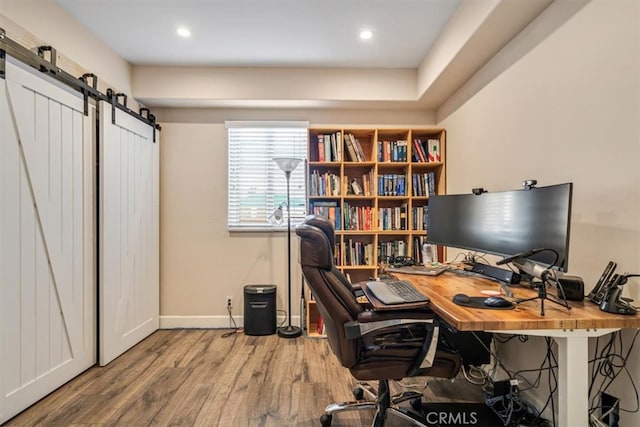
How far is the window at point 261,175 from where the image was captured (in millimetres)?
3623

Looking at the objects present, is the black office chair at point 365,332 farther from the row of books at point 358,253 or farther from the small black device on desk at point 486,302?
the row of books at point 358,253

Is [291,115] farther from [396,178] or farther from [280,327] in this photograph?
[280,327]

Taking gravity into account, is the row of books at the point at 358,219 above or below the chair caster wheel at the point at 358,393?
above

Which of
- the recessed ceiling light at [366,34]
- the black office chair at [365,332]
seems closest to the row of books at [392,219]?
the recessed ceiling light at [366,34]

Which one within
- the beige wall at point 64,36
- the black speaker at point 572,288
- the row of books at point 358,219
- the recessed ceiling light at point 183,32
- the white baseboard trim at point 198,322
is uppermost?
the recessed ceiling light at point 183,32

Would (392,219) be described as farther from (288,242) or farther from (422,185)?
(288,242)

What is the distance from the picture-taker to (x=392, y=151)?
3412 millimetres

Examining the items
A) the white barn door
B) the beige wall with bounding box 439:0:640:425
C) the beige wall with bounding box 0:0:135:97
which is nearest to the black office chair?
the beige wall with bounding box 439:0:640:425

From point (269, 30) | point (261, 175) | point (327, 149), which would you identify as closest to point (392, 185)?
point (327, 149)

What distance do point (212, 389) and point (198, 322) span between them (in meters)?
1.39

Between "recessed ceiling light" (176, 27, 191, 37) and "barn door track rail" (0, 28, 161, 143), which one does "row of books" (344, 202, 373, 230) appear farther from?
"barn door track rail" (0, 28, 161, 143)

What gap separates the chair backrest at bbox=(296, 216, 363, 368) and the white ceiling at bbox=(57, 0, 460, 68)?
176 cm

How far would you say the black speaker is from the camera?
1.43m

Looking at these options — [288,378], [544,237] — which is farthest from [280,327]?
[544,237]
